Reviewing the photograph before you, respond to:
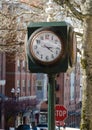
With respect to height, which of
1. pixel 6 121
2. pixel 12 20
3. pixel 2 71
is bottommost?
pixel 6 121

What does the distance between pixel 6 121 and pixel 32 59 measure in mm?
42147

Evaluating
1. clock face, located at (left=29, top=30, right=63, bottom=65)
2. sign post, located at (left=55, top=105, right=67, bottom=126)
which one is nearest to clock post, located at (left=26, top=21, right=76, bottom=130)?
clock face, located at (left=29, top=30, right=63, bottom=65)

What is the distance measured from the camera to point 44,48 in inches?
202

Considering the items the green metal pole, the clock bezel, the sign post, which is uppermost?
the clock bezel

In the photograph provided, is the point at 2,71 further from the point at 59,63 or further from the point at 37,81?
the point at 59,63

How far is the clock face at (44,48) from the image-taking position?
200 inches

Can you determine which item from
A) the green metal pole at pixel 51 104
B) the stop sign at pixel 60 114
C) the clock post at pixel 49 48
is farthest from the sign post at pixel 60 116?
the clock post at pixel 49 48

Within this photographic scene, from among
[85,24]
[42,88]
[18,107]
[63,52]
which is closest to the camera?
[63,52]

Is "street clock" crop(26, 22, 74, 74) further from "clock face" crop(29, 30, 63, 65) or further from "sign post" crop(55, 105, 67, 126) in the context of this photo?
"sign post" crop(55, 105, 67, 126)

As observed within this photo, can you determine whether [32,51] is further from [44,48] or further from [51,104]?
[51,104]

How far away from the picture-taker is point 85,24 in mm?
8367

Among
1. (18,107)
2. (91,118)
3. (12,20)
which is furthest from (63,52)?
(18,107)

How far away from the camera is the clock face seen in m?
5.07

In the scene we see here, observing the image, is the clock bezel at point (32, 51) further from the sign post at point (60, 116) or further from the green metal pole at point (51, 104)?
the sign post at point (60, 116)
